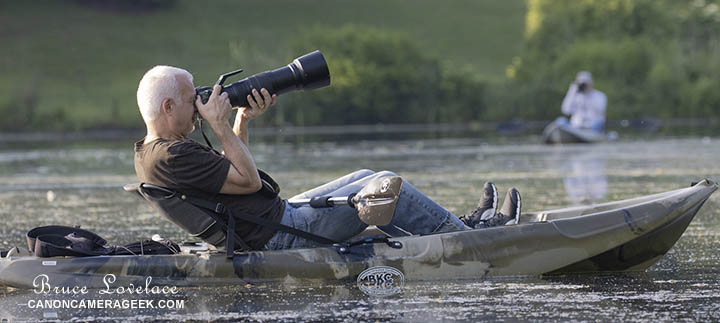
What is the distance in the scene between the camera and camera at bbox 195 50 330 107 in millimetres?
5762

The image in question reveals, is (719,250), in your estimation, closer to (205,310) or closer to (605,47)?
(205,310)

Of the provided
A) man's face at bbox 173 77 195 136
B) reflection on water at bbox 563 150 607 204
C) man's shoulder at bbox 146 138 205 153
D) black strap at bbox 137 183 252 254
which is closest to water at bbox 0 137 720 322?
reflection on water at bbox 563 150 607 204

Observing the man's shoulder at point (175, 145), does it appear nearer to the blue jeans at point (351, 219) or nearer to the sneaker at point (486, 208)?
the blue jeans at point (351, 219)

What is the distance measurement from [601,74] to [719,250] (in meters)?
53.8

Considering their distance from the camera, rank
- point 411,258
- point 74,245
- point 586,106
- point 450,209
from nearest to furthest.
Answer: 1. point 411,258
2. point 74,245
3. point 450,209
4. point 586,106

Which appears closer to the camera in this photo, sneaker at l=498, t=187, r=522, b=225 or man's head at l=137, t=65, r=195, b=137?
man's head at l=137, t=65, r=195, b=137

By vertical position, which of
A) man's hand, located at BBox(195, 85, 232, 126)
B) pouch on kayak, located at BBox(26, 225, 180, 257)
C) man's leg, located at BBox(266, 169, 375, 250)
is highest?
man's hand, located at BBox(195, 85, 232, 126)

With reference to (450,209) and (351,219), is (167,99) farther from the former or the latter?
(450,209)

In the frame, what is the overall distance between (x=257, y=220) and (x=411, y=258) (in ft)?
2.89

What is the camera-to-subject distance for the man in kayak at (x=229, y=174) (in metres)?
5.61

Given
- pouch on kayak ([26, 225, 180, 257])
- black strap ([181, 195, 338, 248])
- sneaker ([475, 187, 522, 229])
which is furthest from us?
sneaker ([475, 187, 522, 229])

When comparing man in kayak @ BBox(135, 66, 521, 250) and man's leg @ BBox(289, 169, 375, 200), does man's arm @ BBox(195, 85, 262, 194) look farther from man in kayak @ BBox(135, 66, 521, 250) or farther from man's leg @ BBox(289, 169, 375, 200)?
man's leg @ BBox(289, 169, 375, 200)

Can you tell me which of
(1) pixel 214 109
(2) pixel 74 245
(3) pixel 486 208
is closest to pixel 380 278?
(3) pixel 486 208

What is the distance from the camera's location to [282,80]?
19.4ft
